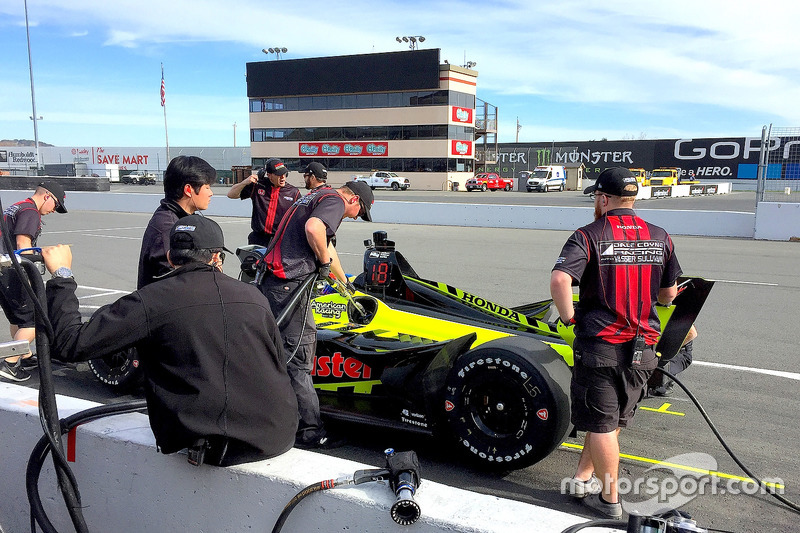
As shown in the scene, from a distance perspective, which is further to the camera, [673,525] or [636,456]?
[636,456]

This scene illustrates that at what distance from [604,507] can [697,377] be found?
2.75 metres

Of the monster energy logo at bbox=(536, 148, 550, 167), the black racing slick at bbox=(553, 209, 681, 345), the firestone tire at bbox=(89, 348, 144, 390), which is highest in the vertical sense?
the monster energy logo at bbox=(536, 148, 550, 167)

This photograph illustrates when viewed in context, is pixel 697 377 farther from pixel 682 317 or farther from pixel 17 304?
pixel 17 304

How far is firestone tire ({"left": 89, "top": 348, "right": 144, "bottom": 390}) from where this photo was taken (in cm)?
491

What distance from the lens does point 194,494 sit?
7.85 ft

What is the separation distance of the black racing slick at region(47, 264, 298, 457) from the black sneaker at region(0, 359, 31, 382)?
3782mm

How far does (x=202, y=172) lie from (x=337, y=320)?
153cm

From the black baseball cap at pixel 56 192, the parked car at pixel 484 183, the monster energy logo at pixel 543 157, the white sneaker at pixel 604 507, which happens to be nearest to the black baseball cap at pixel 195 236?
the white sneaker at pixel 604 507

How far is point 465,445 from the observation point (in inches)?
142

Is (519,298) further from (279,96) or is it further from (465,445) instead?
(279,96)

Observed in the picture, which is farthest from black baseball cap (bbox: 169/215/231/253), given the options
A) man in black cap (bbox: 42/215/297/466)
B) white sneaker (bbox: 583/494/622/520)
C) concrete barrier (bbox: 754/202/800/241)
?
concrete barrier (bbox: 754/202/800/241)

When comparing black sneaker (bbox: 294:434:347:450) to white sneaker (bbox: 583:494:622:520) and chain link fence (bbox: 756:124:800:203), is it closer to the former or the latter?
white sneaker (bbox: 583:494:622:520)

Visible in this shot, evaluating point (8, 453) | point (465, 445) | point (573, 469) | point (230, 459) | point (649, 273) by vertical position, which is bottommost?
point (573, 469)

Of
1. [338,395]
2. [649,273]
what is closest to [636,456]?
[649,273]
